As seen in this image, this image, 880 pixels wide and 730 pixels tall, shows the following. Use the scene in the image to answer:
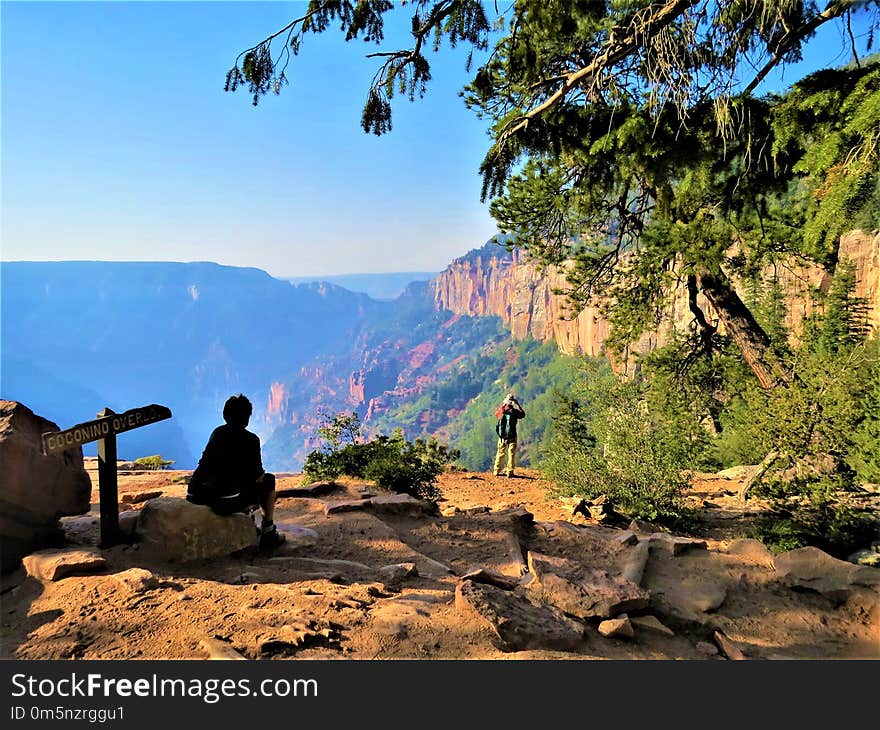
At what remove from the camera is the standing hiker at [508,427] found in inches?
435

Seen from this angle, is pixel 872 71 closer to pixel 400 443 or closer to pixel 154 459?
pixel 400 443

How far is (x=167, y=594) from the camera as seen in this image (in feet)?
12.1

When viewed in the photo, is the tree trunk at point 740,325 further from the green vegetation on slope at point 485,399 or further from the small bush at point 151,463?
the green vegetation on slope at point 485,399

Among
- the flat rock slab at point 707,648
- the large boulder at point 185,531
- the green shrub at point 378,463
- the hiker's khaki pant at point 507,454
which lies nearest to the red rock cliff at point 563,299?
the hiker's khaki pant at point 507,454

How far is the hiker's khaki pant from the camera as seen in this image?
38.5 ft

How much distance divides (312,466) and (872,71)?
29.4ft

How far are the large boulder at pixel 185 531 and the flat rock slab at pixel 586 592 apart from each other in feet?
8.78

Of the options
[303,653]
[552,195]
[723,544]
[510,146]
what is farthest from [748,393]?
[303,653]

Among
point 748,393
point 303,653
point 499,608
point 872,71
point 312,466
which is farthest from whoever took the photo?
point 312,466

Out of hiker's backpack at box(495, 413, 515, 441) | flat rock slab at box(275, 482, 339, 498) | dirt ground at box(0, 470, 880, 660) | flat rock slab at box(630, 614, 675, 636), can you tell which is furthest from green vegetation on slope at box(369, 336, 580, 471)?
flat rock slab at box(630, 614, 675, 636)

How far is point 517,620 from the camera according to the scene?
137 inches

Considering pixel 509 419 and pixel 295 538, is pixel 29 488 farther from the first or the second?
pixel 509 419

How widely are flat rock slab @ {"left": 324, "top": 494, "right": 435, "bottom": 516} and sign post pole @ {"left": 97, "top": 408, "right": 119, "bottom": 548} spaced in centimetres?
245

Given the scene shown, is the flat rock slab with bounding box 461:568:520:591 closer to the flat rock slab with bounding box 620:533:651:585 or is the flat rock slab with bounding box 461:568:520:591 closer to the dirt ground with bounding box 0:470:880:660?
the dirt ground with bounding box 0:470:880:660
